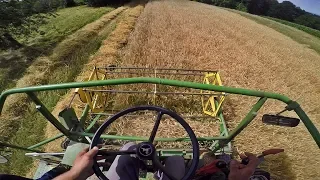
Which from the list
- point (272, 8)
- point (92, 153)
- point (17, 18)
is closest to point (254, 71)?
point (92, 153)

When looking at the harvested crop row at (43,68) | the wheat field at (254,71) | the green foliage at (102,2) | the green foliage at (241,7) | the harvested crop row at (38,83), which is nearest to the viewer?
the wheat field at (254,71)

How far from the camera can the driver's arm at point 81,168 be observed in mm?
2115

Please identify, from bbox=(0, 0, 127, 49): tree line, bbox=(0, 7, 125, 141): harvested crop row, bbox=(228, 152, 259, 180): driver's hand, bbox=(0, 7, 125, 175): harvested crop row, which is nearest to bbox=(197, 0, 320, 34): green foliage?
bbox=(0, 7, 125, 141): harvested crop row

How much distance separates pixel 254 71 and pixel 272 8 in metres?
60.9

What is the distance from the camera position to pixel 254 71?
29.2 feet

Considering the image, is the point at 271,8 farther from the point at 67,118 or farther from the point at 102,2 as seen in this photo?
the point at 67,118

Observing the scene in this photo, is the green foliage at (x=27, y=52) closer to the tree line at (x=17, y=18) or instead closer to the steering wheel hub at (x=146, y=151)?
the tree line at (x=17, y=18)

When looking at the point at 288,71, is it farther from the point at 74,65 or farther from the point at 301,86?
the point at 74,65

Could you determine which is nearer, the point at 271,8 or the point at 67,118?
the point at 67,118

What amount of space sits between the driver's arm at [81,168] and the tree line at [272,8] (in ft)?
186

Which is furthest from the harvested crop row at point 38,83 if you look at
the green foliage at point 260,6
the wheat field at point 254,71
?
the green foliage at point 260,6

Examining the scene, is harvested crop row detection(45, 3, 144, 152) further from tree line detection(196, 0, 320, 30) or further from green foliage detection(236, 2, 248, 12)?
green foliage detection(236, 2, 248, 12)

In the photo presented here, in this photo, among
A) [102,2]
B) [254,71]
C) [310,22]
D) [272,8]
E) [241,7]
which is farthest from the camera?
[272,8]

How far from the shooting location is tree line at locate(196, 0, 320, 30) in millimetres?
57344
